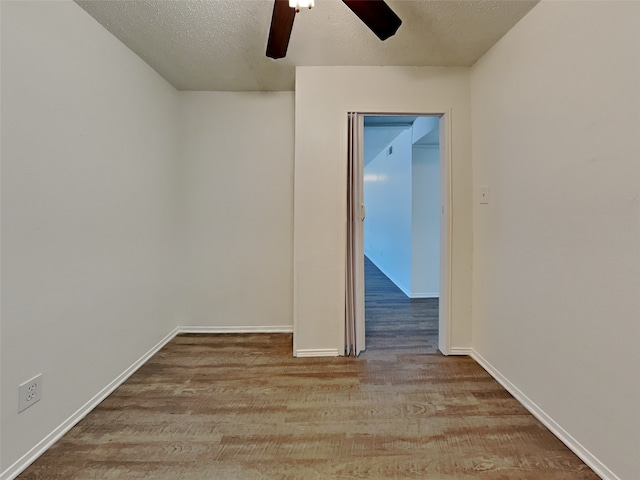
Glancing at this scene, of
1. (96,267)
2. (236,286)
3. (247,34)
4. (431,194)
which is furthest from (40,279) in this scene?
(431,194)

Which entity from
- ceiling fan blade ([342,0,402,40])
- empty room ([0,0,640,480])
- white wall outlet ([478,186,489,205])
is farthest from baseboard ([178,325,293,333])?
ceiling fan blade ([342,0,402,40])

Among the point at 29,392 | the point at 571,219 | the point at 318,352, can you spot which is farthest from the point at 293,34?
the point at 29,392

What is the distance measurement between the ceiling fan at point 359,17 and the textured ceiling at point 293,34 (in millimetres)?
244

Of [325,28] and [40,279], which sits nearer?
[40,279]

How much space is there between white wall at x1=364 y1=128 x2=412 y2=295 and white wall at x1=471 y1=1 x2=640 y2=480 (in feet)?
8.22

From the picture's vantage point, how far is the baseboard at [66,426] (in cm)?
134

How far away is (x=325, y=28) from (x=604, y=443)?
2.64 m

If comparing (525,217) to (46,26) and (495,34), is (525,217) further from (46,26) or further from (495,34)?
(46,26)

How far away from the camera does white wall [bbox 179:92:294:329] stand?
2.90 meters

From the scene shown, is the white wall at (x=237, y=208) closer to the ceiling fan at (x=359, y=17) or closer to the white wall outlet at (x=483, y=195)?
the ceiling fan at (x=359, y=17)

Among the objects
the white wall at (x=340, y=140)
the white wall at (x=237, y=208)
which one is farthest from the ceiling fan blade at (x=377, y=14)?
the white wall at (x=237, y=208)

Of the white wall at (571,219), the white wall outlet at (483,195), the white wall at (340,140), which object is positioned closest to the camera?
the white wall at (571,219)

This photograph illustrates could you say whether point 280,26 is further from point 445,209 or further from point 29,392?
point 29,392

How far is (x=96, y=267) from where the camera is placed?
72.8 inches
